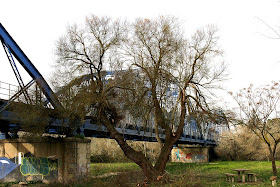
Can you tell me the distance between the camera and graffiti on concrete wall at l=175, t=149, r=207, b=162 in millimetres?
54312

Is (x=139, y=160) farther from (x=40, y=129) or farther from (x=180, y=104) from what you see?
(x=40, y=129)

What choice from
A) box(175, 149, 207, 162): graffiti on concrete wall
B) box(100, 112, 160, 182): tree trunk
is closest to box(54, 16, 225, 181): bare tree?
box(100, 112, 160, 182): tree trunk

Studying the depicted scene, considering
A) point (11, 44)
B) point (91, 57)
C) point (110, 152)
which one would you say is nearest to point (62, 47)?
point (91, 57)

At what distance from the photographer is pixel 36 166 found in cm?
1950

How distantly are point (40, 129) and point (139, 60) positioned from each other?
639cm

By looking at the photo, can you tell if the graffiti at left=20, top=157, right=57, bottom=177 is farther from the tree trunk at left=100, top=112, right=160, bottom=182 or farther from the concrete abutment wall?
the tree trunk at left=100, top=112, right=160, bottom=182

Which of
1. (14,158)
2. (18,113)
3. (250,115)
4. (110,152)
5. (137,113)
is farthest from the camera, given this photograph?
(110,152)

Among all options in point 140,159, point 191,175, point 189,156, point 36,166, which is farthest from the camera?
point 189,156

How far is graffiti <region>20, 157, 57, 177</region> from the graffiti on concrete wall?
3802 centimetres

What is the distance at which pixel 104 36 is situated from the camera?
17656mm

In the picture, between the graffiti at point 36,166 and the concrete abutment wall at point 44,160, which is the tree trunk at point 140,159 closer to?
the concrete abutment wall at point 44,160

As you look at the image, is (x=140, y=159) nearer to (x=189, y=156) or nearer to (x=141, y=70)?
(x=141, y=70)

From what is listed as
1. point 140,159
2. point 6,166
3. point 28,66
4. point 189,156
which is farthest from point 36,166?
point 189,156

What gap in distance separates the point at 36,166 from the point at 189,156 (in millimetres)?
39152
